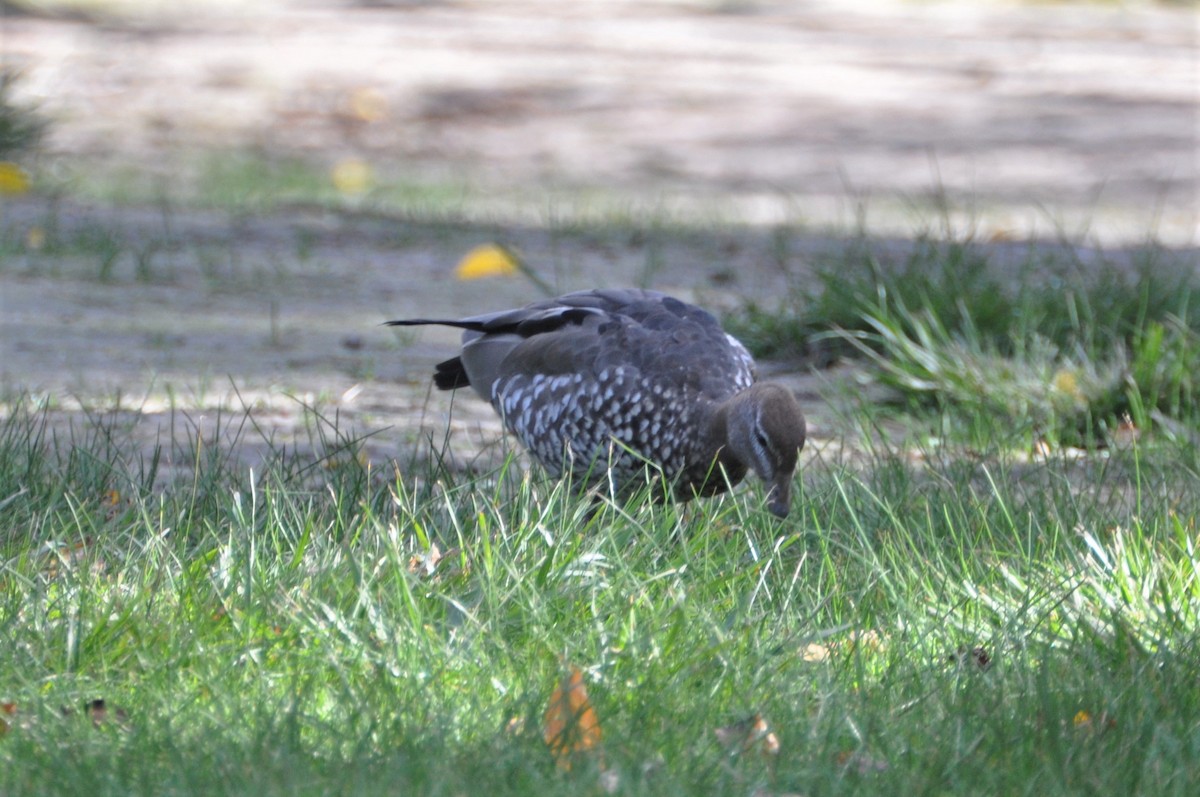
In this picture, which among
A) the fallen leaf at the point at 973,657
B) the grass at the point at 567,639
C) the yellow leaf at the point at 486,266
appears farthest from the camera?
the yellow leaf at the point at 486,266

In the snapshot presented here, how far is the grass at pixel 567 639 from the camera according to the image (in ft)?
8.22

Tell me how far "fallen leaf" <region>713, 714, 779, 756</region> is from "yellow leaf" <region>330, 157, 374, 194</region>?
7.14 m

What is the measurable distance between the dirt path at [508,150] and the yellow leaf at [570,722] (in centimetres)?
194

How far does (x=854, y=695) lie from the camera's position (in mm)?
2826

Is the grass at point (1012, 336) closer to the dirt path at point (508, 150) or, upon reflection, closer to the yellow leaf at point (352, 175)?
the dirt path at point (508, 150)

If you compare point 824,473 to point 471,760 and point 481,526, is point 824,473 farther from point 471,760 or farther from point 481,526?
point 471,760

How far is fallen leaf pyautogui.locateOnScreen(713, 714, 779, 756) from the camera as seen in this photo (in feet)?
8.48

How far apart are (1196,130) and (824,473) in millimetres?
8596

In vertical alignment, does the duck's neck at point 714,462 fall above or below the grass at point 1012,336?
above

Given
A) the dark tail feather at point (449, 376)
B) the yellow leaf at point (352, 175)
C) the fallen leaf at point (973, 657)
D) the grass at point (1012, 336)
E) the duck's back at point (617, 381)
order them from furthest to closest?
the yellow leaf at point (352, 175), the grass at point (1012, 336), the dark tail feather at point (449, 376), the duck's back at point (617, 381), the fallen leaf at point (973, 657)

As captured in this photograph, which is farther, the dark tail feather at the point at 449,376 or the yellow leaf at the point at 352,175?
the yellow leaf at the point at 352,175

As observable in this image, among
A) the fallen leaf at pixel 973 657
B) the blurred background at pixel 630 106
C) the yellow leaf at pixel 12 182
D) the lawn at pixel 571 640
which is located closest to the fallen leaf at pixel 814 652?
the lawn at pixel 571 640

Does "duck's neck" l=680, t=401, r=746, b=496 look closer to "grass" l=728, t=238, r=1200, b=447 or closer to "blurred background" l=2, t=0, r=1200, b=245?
"grass" l=728, t=238, r=1200, b=447

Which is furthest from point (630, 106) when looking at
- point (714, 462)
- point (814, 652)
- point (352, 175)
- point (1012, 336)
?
point (814, 652)
